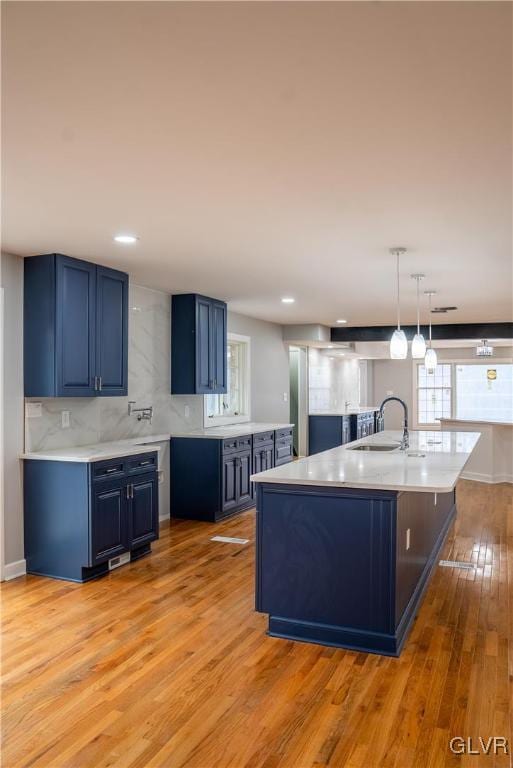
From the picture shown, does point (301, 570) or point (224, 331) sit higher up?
point (224, 331)

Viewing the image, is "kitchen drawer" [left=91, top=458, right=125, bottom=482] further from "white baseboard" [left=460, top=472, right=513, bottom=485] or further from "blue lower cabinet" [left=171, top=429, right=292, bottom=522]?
"white baseboard" [left=460, top=472, right=513, bottom=485]

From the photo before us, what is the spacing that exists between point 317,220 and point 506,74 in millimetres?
1671

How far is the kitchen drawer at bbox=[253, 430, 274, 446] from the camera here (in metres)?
6.71

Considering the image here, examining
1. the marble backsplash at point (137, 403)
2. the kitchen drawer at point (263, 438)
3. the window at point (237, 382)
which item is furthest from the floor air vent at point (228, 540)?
the window at point (237, 382)

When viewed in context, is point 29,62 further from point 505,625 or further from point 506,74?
point 505,625

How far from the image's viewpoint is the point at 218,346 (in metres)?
6.52

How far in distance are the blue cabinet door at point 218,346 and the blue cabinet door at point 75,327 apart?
2006 mm

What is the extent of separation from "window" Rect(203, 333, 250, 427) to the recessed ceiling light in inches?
138

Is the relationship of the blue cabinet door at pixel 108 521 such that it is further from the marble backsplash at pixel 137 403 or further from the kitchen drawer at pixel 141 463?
the marble backsplash at pixel 137 403

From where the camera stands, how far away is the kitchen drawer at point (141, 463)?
14.9 ft

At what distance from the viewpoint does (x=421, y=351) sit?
15.3 ft

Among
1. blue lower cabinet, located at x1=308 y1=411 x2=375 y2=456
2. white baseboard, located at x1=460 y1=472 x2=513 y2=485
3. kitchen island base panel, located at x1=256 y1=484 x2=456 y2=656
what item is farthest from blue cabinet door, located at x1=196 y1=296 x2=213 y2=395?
blue lower cabinet, located at x1=308 y1=411 x2=375 y2=456

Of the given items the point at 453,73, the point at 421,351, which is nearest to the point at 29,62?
the point at 453,73

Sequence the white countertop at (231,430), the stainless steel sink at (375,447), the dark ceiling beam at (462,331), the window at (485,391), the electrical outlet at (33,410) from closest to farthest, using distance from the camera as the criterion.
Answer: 1. the electrical outlet at (33,410)
2. the stainless steel sink at (375,447)
3. the white countertop at (231,430)
4. the dark ceiling beam at (462,331)
5. the window at (485,391)
